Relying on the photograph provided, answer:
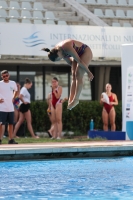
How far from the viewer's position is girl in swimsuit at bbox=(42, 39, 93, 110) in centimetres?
827

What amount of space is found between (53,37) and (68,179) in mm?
9903

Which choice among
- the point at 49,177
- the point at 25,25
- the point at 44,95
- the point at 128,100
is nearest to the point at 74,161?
the point at 49,177

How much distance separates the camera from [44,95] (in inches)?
842

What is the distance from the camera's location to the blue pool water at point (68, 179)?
784cm

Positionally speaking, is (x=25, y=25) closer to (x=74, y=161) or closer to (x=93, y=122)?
(x=93, y=122)

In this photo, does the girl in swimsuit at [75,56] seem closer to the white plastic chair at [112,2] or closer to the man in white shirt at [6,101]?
the man in white shirt at [6,101]

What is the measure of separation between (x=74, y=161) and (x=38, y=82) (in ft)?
32.3

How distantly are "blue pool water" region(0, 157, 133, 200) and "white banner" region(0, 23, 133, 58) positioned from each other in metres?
7.09

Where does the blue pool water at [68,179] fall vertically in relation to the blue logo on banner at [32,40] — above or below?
below

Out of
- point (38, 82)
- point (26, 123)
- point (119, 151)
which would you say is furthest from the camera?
point (38, 82)

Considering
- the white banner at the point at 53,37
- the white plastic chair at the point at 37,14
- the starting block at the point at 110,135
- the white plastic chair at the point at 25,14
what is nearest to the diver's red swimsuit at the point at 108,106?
the starting block at the point at 110,135

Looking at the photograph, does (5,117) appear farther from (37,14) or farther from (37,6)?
(37,6)

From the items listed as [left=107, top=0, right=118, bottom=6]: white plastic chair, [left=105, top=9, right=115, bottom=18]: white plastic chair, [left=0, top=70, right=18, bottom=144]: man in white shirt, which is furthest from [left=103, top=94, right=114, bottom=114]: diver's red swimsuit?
[left=107, top=0, right=118, bottom=6]: white plastic chair

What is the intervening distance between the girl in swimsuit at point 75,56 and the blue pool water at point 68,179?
1308 millimetres
